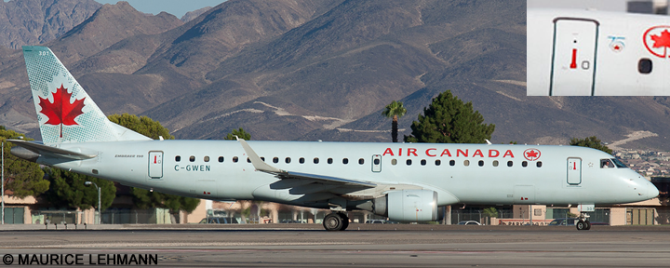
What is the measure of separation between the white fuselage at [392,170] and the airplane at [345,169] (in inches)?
1.6

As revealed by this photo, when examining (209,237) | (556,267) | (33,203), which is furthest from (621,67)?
(33,203)

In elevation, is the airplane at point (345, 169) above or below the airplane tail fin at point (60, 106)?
below

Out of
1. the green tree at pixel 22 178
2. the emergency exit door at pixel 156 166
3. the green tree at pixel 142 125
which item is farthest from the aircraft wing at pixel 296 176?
the green tree at pixel 142 125

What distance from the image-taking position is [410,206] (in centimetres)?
3073

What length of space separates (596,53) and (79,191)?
64745 millimetres

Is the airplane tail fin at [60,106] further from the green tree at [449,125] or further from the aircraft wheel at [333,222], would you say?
the green tree at [449,125]

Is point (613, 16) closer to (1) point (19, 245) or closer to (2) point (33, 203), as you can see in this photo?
(1) point (19, 245)

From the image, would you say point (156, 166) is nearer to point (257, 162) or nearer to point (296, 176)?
point (257, 162)

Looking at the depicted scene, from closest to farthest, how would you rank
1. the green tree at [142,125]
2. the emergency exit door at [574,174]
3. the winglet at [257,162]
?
the winglet at [257,162] → the emergency exit door at [574,174] → the green tree at [142,125]

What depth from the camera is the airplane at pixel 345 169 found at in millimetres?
32250

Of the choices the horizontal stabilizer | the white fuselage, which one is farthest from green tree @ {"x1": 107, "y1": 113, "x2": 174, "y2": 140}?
the white fuselage

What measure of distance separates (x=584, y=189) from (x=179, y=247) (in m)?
17.6

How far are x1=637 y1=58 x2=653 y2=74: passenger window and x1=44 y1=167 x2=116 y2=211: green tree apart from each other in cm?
6299

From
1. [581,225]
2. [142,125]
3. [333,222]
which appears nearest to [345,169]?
[333,222]
